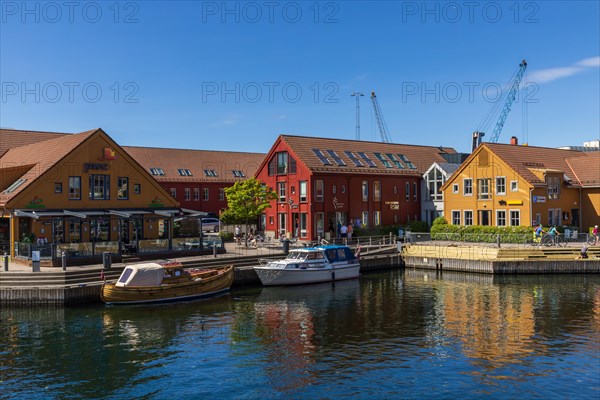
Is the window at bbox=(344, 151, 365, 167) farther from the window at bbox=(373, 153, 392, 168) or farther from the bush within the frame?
the bush

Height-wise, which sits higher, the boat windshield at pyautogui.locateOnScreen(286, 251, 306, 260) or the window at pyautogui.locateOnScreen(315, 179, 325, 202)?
the window at pyautogui.locateOnScreen(315, 179, 325, 202)

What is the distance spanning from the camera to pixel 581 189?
58125mm

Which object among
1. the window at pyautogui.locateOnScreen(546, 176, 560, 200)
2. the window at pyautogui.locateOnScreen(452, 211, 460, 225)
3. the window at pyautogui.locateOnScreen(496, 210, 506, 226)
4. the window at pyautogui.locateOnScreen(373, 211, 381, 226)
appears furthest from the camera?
the window at pyautogui.locateOnScreen(373, 211, 381, 226)

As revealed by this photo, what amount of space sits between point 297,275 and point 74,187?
756 inches

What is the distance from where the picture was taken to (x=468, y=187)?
59281 millimetres

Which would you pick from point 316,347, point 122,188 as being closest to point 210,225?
point 122,188

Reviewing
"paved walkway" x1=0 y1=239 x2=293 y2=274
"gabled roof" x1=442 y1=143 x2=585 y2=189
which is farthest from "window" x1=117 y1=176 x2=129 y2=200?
"gabled roof" x1=442 y1=143 x2=585 y2=189

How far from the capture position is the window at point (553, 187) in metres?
55.4

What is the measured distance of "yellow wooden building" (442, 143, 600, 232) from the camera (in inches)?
2138

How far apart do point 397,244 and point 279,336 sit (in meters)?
27.1

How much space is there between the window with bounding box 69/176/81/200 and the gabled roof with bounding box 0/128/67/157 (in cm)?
1593

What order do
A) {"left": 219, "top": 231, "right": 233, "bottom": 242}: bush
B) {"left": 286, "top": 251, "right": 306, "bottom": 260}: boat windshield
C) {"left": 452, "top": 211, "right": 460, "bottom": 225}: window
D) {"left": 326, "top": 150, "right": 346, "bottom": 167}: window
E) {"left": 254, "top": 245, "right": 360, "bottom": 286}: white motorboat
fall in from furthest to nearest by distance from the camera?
1. {"left": 326, "top": 150, "right": 346, "bottom": 167}: window
2. {"left": 452, "top": 211, "right": 460, "bottom": 225}: window
3. {"left": 219, "top": 231, "right": 233, "bottom": 242}: bush
4. {"left": 286, "top": 251, "right": 306, "bottom": 260}: boat windshield
5. {"left": 254, "top": 245, "right": 360, "bottom": 286}: white motorboat

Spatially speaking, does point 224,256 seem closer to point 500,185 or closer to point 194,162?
point 500,185

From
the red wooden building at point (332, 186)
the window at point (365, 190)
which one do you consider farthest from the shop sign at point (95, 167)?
the window at point (365, 190)
